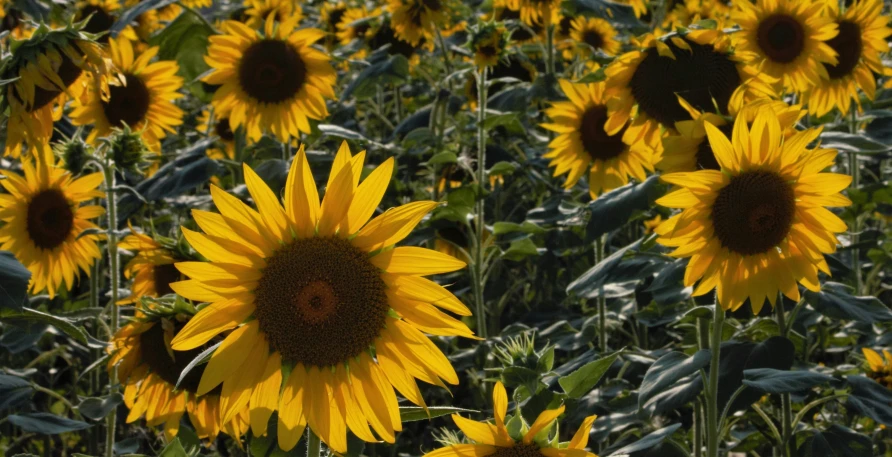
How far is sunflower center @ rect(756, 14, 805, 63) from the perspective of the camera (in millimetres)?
3455

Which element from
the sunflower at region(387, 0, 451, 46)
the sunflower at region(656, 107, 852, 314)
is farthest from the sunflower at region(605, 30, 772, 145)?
the sunflower at region(387, 0, 451, 46)

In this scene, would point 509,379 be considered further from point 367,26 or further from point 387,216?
point 367,26

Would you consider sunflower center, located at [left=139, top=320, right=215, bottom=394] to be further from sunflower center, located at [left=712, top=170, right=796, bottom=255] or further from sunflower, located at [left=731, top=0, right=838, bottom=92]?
sunflower, located at [left=731, top=0, right=838, bottom=92]

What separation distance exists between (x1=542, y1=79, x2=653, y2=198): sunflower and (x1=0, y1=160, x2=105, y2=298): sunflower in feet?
4.94

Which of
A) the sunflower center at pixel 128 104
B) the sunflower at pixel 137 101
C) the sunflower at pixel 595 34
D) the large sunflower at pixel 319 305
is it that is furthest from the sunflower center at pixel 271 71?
the sunflower at pixel 595 34

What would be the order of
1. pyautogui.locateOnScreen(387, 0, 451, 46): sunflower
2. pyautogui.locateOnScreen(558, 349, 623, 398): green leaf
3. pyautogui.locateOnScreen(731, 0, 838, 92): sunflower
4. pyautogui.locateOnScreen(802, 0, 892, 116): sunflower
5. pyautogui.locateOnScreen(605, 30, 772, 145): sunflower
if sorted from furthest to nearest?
pyautogui.locateOnScreen(387, 0, 451, 46): sunflower, pyautogui.locateOnScreen(802, 0, 892, 116): sunflower, pyautogui.locateOnScreen(731, 0, 838, 92): sunflower, pyautogui.locateOnScreen(605, 30, 772, 145): sunflower, pyautogui.locateOnScreen(558, 349, 623, 398): green leaf

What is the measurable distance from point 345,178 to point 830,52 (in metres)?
2.44

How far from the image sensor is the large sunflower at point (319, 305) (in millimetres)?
1507

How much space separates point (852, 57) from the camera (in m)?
3.66

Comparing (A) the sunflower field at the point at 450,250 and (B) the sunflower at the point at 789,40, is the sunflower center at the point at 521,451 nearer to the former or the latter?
(A) the sunflower field at the point at 450,250

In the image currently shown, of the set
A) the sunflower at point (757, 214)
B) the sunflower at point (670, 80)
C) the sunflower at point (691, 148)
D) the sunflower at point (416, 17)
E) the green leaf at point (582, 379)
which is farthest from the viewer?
the sunflower at point (416, 17)

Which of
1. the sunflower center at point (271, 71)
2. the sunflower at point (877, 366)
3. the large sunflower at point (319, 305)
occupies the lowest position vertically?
the sunflower at point (877, 366)

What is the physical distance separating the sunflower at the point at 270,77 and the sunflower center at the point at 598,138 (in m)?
0.91

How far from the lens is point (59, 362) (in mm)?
4711
